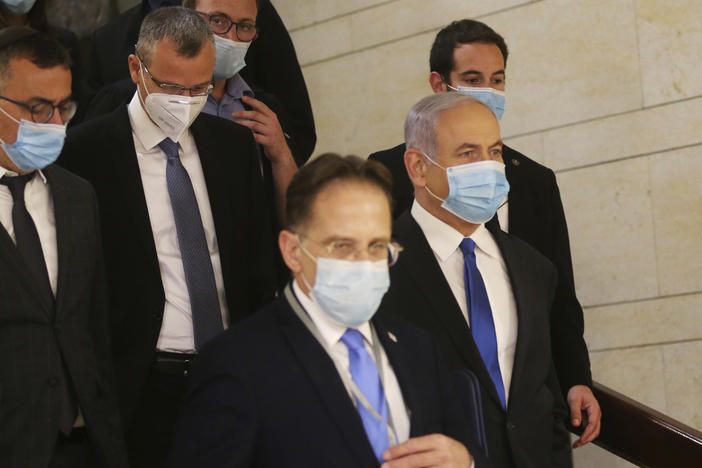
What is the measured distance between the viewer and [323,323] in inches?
119

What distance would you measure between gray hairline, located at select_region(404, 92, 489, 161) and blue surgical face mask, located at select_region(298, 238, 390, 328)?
1143mm

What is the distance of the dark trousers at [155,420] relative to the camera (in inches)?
152

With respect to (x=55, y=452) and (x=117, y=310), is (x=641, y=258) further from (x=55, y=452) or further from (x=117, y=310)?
(x=55, y=452)

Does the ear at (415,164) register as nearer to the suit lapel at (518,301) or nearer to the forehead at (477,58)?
the suit lapel at (518,301)

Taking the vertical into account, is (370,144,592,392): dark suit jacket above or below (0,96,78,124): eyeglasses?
below

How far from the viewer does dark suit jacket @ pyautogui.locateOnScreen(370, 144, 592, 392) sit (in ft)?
14.3

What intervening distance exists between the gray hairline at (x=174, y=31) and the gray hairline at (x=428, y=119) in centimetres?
80

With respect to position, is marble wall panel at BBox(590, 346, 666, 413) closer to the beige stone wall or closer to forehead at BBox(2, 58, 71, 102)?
the beige stone wall

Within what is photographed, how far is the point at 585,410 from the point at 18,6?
2.94 metres

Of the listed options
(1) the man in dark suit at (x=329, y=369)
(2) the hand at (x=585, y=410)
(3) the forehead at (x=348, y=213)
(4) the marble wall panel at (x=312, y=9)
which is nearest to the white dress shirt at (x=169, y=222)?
(1) the man in dark suit at (x=329, y=369)

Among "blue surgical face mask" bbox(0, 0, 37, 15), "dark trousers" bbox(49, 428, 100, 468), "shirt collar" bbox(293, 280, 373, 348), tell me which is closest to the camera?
"shirt collar" bbox(293, 280, 373, 348)

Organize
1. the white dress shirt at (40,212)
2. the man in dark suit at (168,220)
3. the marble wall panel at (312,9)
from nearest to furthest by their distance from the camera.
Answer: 1. the white dress shirt at (40,212)
2. the man in dark suit at (168,220)
3. the marble wall panel at (312,9)

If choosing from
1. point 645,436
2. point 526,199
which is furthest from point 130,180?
point 645,436

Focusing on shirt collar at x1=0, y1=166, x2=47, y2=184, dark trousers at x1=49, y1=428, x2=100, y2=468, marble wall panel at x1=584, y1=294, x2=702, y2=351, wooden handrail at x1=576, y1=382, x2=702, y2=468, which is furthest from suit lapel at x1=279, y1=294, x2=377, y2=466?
marble wall panel at x1=584, y1=294, x2=702, y2=351
